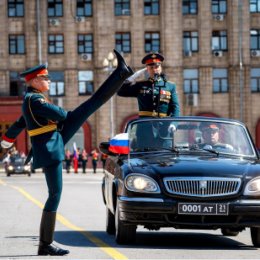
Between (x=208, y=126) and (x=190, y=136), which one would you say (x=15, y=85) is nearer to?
(x=208, y=126)

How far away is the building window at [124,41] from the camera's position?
72.9 meters

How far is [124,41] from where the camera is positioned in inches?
2874

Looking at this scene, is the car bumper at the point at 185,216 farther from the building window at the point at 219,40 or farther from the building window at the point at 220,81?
the building window at the point at 219,40

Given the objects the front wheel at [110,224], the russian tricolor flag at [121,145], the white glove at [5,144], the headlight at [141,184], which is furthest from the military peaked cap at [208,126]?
the white glove at [5,144]

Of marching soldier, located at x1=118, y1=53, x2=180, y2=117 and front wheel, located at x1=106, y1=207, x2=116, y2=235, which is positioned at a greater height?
marching soldier, located at x1=118, y1=53, x2=180, y2=117

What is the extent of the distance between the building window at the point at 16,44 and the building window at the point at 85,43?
384 cm

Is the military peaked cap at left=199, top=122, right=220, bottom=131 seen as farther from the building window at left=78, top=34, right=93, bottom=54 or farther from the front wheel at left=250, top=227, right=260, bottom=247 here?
the building window at left=78, top=34, right=93, bottom=54

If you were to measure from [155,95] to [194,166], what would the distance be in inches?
104

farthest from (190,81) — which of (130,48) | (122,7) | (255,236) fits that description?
(255,236)

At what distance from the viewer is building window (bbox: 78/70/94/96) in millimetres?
73188

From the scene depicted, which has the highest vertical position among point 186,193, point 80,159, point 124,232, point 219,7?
point 219,7

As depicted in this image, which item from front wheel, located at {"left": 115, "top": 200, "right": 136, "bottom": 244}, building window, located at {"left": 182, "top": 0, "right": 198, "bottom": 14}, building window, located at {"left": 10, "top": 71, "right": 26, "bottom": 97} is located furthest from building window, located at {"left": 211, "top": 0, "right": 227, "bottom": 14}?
front wheel, located at {"left": 115, "top": 200, "right": 136, "bottom": 244}

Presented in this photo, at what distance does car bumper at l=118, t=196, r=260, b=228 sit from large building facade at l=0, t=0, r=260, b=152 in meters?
60.7

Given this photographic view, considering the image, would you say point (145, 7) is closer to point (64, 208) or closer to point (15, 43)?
point (15, 43)
